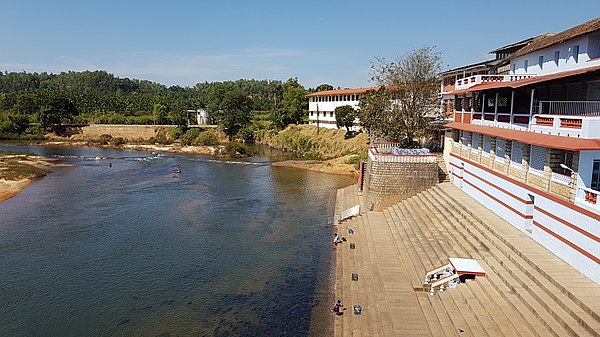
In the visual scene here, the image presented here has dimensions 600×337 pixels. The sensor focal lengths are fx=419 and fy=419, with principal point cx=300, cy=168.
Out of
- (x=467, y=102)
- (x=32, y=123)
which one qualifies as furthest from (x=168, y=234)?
(x=32, y=123)

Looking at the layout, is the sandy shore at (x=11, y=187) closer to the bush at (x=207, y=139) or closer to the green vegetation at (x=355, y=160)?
the green vegetation at (x=355, y=160)

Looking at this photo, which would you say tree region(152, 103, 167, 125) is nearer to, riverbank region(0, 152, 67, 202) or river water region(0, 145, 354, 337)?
riverbank region(0, 152, 67, 202)

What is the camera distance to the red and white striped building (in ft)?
43.2

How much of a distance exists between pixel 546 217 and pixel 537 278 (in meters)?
3.33

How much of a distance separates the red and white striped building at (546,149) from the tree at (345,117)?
30.0 meters

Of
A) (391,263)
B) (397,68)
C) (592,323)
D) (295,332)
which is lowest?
(295,332)

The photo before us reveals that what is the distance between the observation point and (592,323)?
998 centimetres

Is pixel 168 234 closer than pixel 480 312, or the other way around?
pixel 480 312

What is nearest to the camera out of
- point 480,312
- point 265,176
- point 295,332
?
point 480,312

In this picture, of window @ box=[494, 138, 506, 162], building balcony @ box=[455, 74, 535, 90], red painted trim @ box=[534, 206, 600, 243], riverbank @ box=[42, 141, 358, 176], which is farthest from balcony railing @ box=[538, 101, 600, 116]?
riverbank @ box=[42, 141, 358, 176]

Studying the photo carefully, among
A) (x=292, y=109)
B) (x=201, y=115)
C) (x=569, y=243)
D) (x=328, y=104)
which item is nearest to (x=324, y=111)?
(x=328, y=104)

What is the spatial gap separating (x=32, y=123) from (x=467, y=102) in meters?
86.9

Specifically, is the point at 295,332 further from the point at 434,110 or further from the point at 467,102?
the point at 434,110

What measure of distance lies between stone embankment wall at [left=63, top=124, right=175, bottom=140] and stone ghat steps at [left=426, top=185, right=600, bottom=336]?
72670 millimetres
